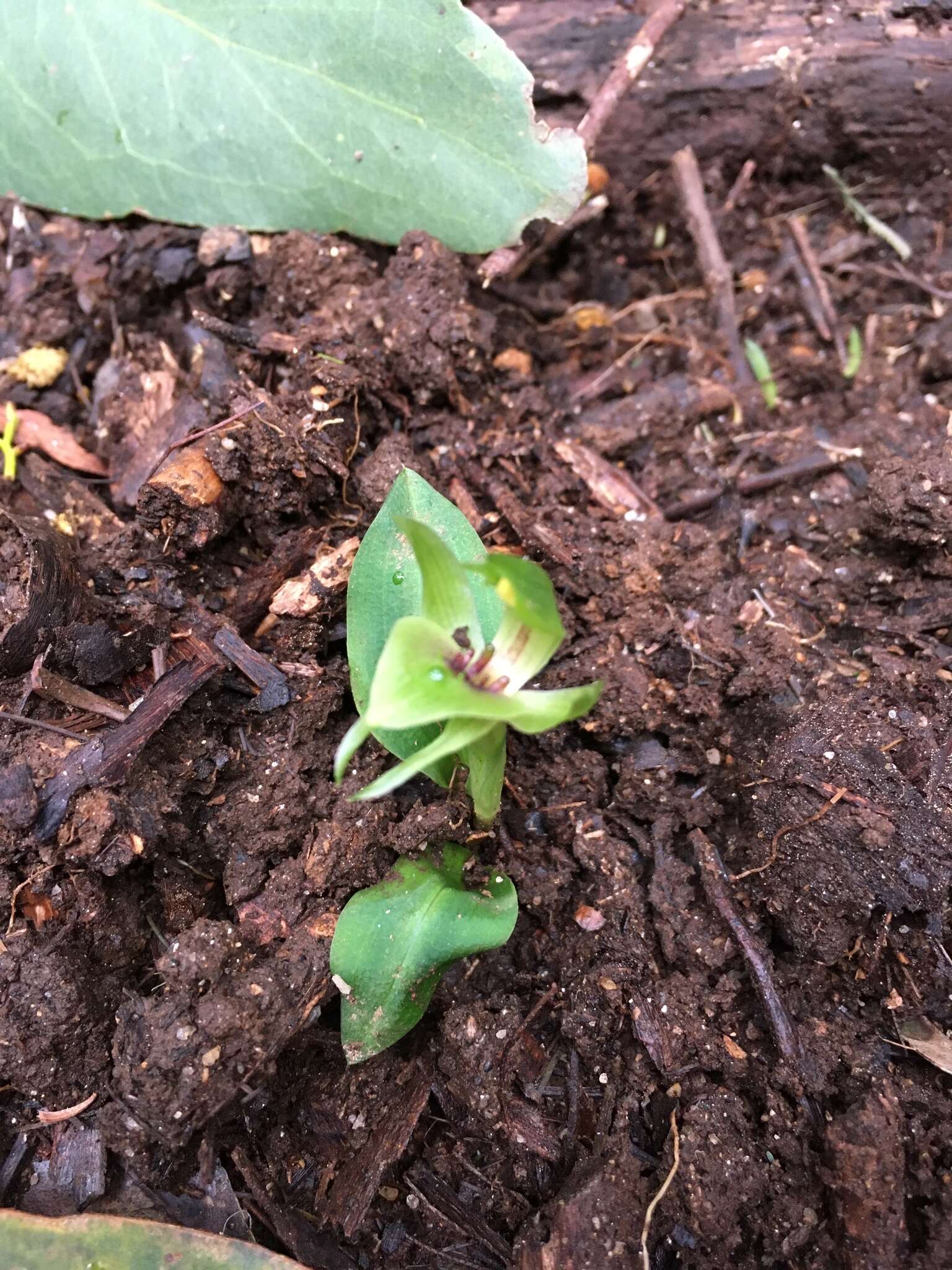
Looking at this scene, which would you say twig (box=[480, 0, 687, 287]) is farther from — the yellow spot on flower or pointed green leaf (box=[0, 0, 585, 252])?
the yellow spot on flower

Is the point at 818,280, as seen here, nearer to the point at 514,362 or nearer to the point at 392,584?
the point at 514,362

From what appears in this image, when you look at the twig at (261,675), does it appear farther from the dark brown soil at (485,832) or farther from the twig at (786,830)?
the twig at (786,830)

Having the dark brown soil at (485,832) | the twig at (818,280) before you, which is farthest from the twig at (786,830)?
the twig at (818,280)

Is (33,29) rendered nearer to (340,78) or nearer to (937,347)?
(340,78)

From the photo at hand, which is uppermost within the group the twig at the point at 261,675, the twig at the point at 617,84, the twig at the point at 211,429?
the twig at the point at 617,84

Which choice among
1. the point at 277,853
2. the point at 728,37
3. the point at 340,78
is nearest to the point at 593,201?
the point at 728,37
